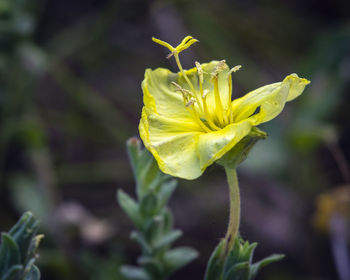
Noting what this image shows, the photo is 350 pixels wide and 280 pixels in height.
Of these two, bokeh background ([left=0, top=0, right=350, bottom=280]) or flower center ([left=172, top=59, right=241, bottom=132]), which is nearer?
flower center ([left=172, top=59, right=241, bottom=132])

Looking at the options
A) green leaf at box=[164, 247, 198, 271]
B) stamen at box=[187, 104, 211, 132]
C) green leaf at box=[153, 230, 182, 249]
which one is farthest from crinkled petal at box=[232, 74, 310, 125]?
green leaf at box=[164, 247, 198, 271]

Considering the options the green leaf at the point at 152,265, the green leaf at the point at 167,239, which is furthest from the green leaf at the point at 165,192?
the green leaf at the point at 152,265

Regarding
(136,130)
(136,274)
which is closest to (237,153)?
(136,274)

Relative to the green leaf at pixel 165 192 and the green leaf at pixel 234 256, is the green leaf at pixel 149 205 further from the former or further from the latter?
the green leaf at pixel 234 256

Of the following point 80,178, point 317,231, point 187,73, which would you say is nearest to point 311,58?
point 317,231

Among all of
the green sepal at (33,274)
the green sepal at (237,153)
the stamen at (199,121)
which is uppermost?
the stamen at (199,121)

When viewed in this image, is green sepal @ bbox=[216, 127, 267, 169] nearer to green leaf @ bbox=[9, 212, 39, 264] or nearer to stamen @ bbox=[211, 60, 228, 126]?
stamen @ bbox=[211, 60, 228, 126]

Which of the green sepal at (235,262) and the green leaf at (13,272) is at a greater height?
the green leaf at (13,272)
